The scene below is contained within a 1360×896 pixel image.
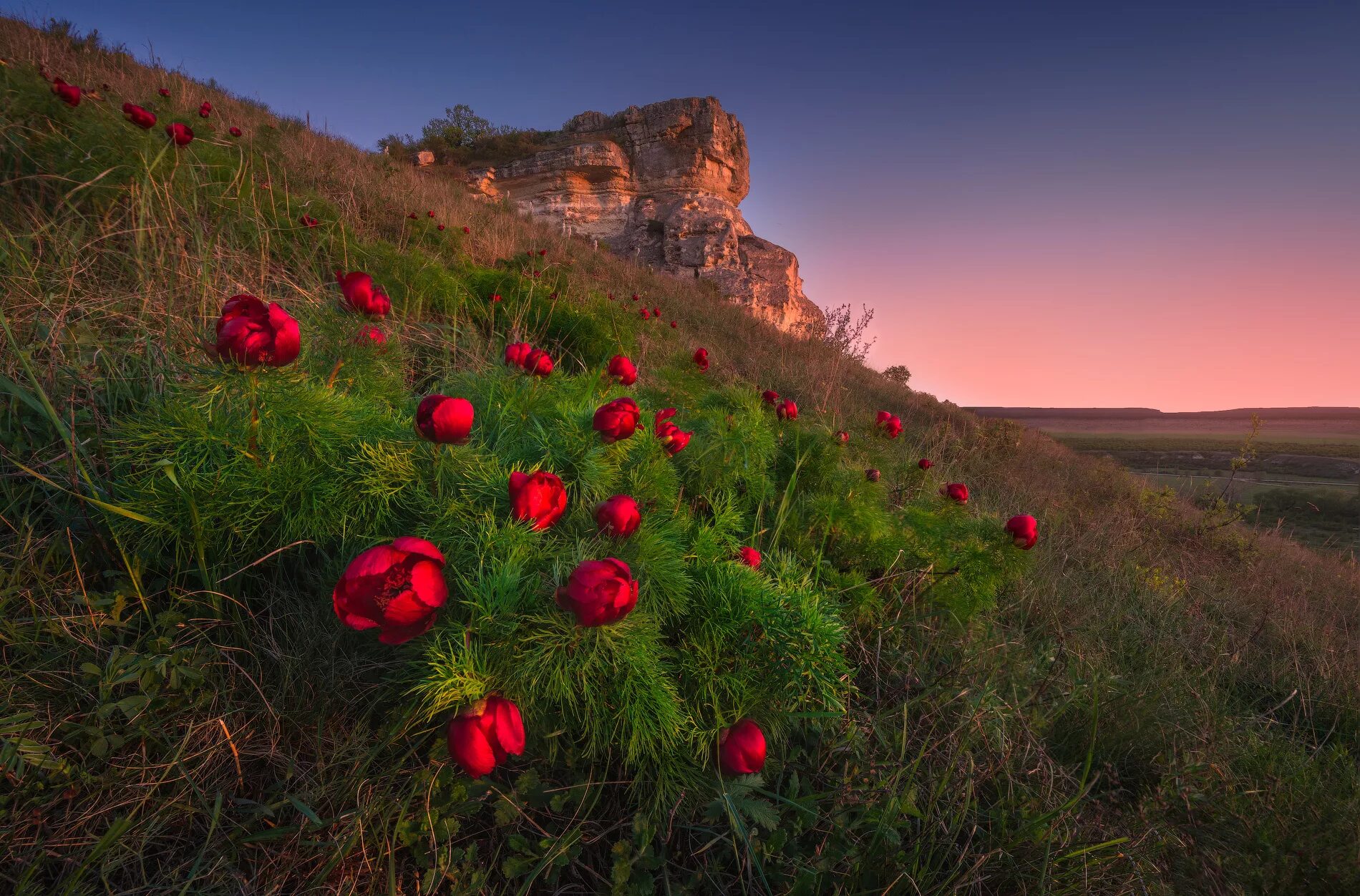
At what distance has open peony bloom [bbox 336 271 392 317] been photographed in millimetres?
1225

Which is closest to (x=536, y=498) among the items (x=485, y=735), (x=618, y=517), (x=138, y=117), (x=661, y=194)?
(x=618, y=517)

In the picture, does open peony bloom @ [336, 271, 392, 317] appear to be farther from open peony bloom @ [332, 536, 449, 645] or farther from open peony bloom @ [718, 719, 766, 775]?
open peony bloom @ [718, 719, 766, 775]

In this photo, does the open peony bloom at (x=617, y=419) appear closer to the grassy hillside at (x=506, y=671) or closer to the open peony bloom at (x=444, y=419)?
Result: the grassy hillside at (x=506, y=671)

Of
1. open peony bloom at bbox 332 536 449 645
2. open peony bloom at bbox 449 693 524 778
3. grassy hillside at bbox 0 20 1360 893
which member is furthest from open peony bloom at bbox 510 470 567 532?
open peony bloom at bbox 449 693 524 778

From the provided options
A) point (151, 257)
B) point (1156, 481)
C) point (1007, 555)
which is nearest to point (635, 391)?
point (1007, 555)

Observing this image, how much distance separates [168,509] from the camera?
1084mm

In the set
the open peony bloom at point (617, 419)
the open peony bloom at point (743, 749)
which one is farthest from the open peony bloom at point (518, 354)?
the open peony bloom at point (743, 749)

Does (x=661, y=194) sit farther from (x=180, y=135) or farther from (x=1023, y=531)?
(x=1023, y=531)

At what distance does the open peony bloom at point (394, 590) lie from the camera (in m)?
0.78

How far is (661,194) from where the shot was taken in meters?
23.2

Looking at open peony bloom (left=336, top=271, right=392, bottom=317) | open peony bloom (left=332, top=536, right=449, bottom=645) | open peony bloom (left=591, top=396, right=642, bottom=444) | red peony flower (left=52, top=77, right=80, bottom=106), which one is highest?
red peony flower (left=52, top=77, right=80, bottom=106)

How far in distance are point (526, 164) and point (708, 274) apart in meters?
9.90

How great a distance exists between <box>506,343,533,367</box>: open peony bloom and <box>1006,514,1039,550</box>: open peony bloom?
5.37 feet

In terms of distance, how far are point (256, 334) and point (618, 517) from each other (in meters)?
0.76
